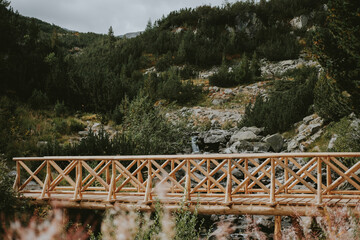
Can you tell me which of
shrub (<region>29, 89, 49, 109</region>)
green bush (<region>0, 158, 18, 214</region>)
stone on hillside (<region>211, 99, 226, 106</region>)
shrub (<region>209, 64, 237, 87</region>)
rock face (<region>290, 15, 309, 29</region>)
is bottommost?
green bush (<region>0, 158, 18, 214</region>)

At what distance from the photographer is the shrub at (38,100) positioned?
43.1ft

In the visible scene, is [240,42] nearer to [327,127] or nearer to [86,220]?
[327,127]

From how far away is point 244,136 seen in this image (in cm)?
1405

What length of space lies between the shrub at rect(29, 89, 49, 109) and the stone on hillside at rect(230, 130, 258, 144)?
8709mm

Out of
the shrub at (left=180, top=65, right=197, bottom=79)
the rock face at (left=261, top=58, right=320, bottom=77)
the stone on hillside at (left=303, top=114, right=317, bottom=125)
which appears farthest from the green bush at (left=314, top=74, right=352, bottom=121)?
the shrub at (left=180, top=65, right=197, bottom=79)

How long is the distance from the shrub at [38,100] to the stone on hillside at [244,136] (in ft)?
28.6

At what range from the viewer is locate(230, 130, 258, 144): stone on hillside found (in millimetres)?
13953

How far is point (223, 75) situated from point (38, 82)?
1295cm

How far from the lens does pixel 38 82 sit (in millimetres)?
14375

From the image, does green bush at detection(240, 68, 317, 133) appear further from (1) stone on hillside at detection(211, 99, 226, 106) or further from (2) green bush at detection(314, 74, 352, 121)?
(1) stone on hillside at detection(211, 99, 226, 106)

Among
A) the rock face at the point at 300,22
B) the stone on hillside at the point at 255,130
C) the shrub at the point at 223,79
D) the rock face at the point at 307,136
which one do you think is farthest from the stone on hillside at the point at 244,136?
the rock face at the point at 300,22

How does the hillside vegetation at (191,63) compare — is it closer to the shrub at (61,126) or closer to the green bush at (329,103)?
the green bush at (329,103)

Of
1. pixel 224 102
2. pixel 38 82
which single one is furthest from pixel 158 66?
pixel 38 82

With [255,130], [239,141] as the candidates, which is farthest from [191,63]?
[239,141]
